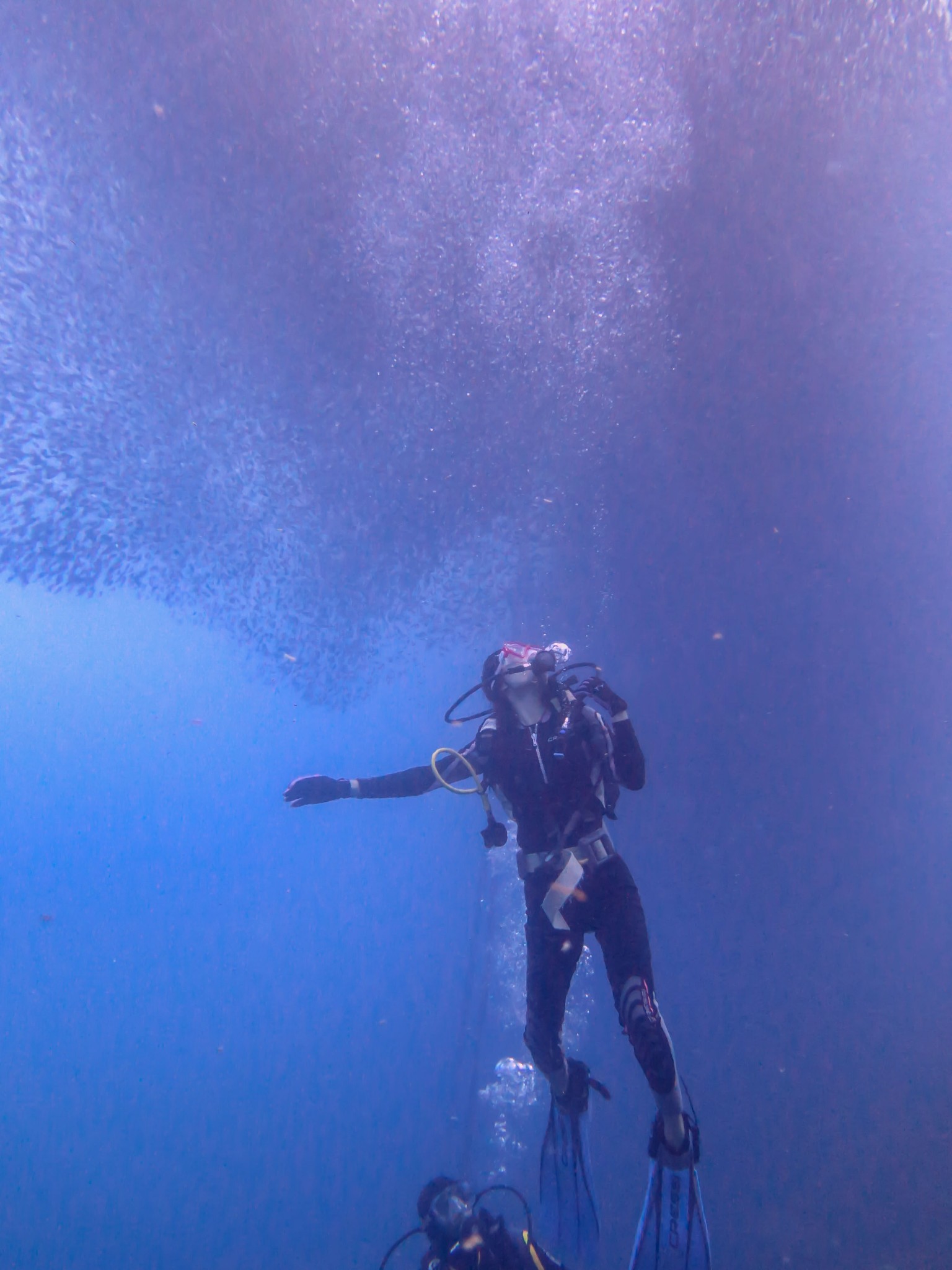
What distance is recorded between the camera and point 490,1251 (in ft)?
Result: 13.3

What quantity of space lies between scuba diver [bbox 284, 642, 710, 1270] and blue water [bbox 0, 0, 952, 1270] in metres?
6.16

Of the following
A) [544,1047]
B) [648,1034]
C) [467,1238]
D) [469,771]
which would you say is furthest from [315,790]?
[467,1238]

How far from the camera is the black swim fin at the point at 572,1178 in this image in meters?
4.18

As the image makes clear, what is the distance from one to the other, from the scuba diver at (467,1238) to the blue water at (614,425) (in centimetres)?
806

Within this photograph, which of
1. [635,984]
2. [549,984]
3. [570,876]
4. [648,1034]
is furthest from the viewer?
[549,984]

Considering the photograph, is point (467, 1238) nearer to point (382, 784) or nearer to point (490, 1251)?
point (490, 1251)

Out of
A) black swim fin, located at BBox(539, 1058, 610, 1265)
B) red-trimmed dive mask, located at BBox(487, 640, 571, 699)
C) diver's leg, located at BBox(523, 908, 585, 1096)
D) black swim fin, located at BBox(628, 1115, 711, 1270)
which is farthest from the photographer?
black swim fin, located at BBox(539, 1058, 610, 1265)

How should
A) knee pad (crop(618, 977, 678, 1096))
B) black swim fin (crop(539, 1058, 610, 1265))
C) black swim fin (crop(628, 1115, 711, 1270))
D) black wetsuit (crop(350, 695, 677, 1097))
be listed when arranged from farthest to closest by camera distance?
black swim fin (crop(539, 1058, 610, 1265)) < black wetsuit (crop(350, 695, 677, 1097)) < black swim fin (crop(628, 1115, 711, 1270)) < knee pad (crop(618, 977, 678, 1096))

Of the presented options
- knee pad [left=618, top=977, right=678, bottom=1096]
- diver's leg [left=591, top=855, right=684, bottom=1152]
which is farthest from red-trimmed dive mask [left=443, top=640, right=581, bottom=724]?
knee pad [left=618, top=977, right=678, bottom=1096]

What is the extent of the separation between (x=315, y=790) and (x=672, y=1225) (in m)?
3.28

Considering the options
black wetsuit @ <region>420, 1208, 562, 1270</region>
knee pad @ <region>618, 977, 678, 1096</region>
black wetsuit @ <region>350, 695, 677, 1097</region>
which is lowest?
black wetsuit @ <region>420, 1208, 562, 1270</region>

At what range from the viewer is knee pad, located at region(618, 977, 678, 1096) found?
3293 millimetres

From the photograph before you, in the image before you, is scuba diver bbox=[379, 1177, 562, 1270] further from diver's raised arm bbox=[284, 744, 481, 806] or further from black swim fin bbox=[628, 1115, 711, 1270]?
diver's raised arm bbox=[284, 744, 481, 806]

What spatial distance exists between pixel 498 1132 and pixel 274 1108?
2366 cm
